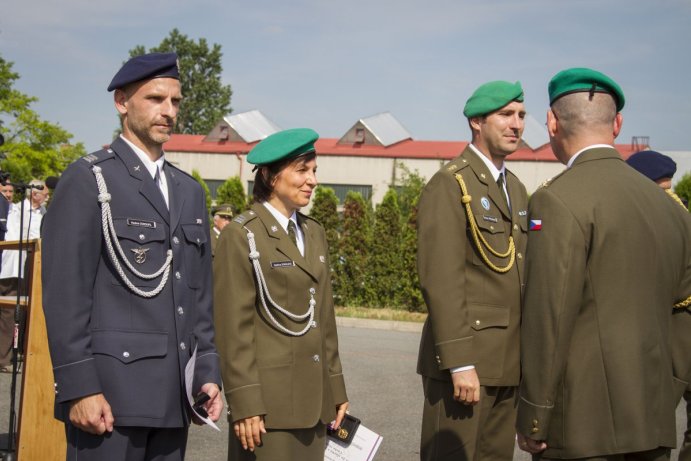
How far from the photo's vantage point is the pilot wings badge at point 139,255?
3.09 meters

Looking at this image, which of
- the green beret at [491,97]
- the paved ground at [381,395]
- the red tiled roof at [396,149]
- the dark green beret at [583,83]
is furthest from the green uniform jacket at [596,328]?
the red tiled roof at [396,149]

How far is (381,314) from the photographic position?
1644 centimetres

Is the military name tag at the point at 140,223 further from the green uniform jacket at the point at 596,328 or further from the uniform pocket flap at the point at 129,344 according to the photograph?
the green uniform jacket at the point at 596,328

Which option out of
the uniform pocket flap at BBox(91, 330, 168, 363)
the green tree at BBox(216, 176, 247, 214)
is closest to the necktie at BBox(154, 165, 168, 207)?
the uniform pocket flap at BBox(91, 330, 168, 363)

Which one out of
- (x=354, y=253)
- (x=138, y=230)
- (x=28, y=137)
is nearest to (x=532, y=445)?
(x=138, y=230)

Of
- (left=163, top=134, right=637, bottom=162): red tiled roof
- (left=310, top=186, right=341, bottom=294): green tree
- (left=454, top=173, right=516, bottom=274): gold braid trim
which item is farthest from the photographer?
(left=163, top=134, right=637, bottom=162): red tiled roof

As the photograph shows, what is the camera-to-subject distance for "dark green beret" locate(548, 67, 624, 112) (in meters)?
3.13

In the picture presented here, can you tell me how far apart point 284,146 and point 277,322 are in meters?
0.84

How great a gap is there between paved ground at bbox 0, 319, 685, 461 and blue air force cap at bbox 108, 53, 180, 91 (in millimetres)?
3279

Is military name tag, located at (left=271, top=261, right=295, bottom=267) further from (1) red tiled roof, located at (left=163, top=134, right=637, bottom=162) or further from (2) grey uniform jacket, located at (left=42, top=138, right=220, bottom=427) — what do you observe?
(1) red tiled roof, located at (left=163, top=134, right=637, bottom=162)

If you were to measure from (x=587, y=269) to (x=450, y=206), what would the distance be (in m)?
1.29

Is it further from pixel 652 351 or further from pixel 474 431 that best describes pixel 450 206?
pixel 652 351

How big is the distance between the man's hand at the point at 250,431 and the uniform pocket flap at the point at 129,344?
2.20 feet

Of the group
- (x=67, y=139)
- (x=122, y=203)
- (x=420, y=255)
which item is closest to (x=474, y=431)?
(x=420, y=255)
